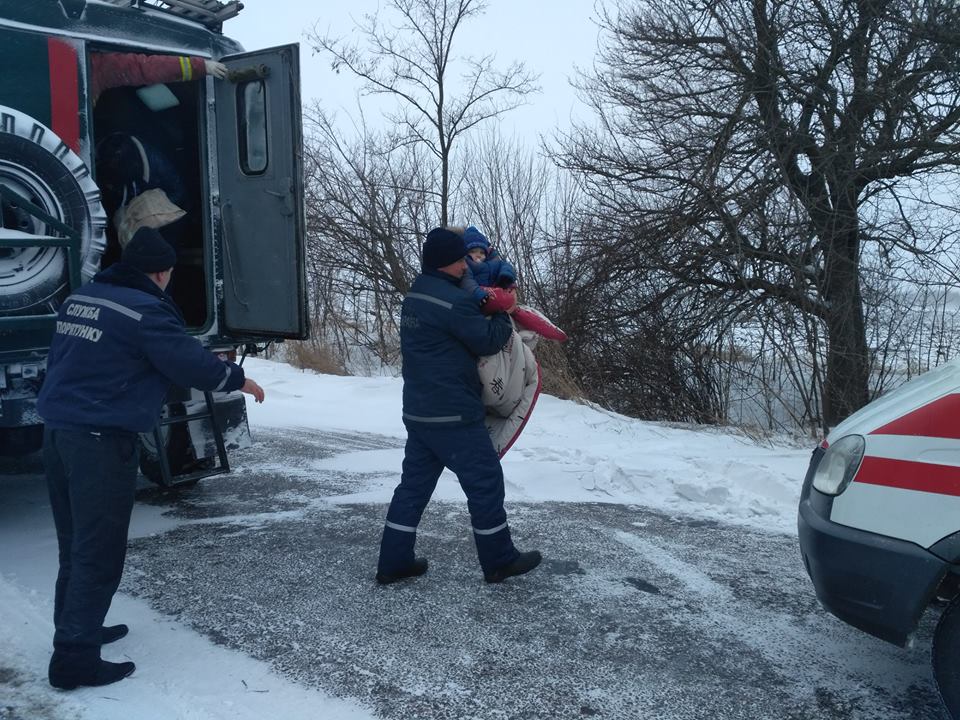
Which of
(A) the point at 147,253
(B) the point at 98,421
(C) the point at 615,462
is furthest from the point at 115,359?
(C) the point at 615,462

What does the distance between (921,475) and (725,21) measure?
8.91 m

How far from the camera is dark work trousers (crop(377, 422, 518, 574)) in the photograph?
4227 millimetres

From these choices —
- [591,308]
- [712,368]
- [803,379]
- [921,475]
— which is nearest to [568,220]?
[591,308]

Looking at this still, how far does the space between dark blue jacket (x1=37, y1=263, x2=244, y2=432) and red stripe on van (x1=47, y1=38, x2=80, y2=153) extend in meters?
1.93

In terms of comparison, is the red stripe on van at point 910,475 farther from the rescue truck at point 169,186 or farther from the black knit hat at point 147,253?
the rescue truck at point 169,186

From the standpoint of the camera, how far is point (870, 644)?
379cm

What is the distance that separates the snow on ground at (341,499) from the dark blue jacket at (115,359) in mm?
996

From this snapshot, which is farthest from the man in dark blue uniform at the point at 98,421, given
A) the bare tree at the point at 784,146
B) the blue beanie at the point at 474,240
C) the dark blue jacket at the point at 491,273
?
the bare tree at the point at 784,146

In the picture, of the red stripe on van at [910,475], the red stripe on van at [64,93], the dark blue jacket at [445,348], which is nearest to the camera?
the red stripe on van at [910,475]

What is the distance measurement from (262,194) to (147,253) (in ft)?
8.41

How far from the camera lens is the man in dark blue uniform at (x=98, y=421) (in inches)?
128

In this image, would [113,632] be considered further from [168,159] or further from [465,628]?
[168,159]

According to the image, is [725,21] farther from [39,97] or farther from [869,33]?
[39,97]

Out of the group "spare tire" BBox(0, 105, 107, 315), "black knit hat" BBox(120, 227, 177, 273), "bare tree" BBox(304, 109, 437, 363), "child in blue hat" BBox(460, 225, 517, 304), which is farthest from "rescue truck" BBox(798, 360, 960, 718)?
"bare tree" BBox(304, 109, 437, 363)
